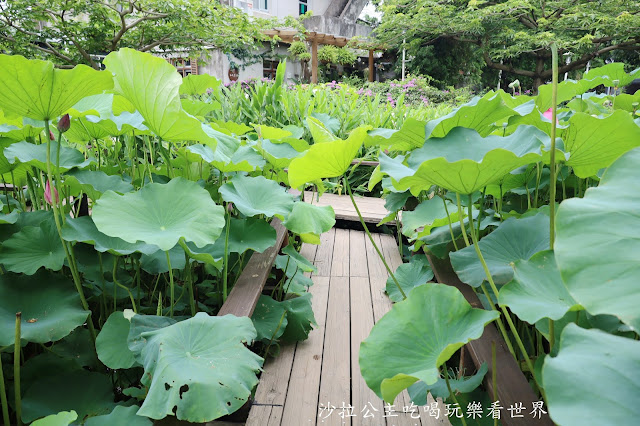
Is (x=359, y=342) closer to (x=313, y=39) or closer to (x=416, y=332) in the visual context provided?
(x=416, y=332)

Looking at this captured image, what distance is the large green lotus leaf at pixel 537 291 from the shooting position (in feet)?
1.69

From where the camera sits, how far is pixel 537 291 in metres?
0.56

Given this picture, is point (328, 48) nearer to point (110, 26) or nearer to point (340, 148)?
point (110, 26)

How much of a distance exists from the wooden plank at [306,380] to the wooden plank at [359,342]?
11 centimetres

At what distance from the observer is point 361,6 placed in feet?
48.1

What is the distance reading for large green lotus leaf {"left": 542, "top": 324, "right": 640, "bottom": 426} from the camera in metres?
0.32

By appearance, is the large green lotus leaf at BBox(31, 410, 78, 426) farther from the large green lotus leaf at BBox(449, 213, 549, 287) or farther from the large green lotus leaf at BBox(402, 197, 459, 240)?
the large green lotus leaf at BBox(402, 197, 459, 240)

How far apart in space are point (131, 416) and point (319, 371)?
675 mm

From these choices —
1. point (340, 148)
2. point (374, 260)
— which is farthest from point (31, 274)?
point (374, 260)

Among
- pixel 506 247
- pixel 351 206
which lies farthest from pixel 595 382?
pixel 351 206

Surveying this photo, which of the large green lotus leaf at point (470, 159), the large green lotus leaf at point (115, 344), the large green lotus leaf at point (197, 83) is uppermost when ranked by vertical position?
the large green lotus leaf at point (197, 83)

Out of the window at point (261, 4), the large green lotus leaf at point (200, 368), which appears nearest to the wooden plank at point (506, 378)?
the large green lotus leaf at point (200, 368)

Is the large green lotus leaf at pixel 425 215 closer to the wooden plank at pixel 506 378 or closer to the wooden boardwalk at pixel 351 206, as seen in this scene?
the wooden plank at pixel 506 378

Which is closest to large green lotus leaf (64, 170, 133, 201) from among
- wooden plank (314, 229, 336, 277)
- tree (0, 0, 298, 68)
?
wooden plank (314, 229, 336, 277)
